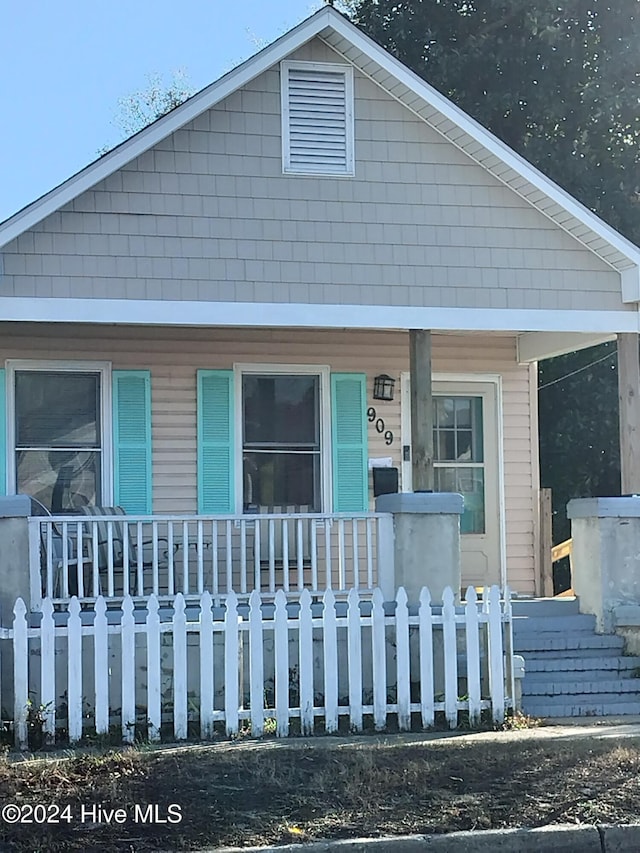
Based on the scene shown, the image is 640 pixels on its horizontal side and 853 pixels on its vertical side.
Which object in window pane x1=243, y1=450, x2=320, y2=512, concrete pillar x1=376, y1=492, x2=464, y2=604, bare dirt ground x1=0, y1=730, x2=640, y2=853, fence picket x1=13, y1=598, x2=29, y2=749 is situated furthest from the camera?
window pane x1=243, y1=450, x2=320, y2=512

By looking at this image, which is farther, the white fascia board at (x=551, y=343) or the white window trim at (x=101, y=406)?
the white fascia board at (x=551, y=343)

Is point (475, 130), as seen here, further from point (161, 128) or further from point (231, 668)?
point (231, 668)

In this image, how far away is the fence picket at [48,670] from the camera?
25.6 feet

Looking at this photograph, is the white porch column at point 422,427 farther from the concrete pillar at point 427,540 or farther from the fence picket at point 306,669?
the fence picket at point 306,669

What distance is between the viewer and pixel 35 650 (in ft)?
28.7

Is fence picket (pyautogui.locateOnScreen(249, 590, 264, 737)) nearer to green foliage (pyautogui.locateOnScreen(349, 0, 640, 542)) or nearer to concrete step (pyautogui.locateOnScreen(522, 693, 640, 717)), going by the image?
concrete step (pyautogui.locateOnScreen(522, 693, 640, 717))

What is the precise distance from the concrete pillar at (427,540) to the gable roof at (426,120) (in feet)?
10.5

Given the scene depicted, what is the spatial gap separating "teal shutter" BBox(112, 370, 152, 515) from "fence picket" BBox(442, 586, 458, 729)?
418cm

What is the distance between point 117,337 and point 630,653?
581 centimetres

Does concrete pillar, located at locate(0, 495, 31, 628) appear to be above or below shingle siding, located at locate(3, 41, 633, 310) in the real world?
below

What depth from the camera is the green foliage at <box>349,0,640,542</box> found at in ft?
65.0

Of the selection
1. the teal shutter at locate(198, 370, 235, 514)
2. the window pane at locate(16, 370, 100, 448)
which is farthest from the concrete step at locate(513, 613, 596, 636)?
the window pane at locate(16, 370, 100, 448)

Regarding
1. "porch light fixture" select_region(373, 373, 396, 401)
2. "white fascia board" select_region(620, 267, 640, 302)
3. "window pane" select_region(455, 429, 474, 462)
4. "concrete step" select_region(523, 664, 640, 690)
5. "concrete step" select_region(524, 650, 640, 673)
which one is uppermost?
"white fascia board" select_region(620, 267, 640, 302)

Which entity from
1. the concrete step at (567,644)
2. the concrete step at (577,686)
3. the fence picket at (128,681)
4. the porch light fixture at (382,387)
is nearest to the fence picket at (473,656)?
the concrete step at (577,686)
